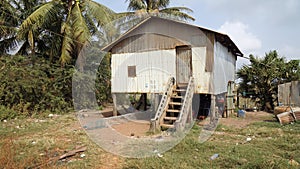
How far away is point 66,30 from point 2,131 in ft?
25.3

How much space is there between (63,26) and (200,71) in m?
9.42

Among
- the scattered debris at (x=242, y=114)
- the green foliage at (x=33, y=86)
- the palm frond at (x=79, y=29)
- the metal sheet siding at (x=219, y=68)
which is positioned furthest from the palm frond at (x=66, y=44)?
the scattered debris at (x=242, y=114)

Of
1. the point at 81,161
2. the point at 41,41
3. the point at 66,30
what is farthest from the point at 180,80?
the point at 41,41

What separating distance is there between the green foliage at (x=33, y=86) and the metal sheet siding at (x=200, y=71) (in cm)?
A: 807

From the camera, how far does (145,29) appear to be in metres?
10.8

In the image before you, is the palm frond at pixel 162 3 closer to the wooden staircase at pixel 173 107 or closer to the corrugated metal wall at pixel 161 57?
the corrugated metal wall at pixel 161 57

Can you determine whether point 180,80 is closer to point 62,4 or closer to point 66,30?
point 66,30

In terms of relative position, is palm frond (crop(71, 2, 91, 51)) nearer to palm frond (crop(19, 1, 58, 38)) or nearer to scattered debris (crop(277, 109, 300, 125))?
palm frond (crop(19, 1, 58, 38))

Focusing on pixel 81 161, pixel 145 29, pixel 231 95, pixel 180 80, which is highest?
pixel 145 29

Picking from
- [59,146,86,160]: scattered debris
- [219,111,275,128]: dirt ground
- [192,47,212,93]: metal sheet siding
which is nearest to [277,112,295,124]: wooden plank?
[219,111,275,128]: dirt ground

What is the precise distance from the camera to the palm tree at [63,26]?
44.7 ft

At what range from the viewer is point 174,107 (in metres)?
9.61

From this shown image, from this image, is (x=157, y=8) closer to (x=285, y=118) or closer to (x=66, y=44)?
(x=66, y=44)

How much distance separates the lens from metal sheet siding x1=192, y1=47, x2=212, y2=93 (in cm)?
934
